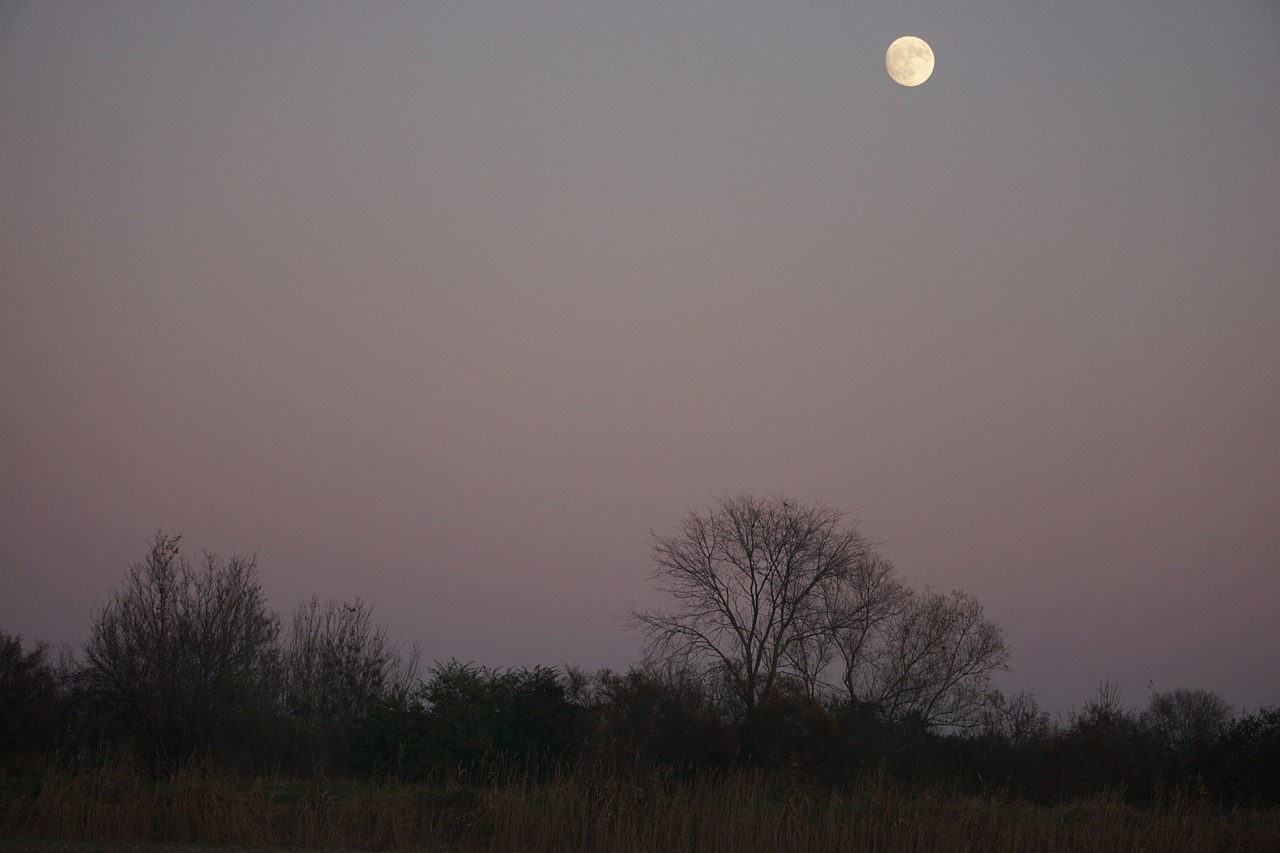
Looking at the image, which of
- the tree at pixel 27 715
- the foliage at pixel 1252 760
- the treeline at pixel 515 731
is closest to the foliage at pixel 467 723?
the treeline at pixel 515 731

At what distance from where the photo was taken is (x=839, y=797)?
16.9 metres

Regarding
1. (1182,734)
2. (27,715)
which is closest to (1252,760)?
(1182,734)

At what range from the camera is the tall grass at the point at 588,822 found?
1458 cm

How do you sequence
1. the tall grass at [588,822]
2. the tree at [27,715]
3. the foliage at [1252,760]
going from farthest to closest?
the tree at [27,715]
the foliage at [1252,760]
the tall grass at [588,822]

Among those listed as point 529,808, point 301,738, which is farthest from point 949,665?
point 529,808

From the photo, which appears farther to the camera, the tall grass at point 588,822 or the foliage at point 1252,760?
the foliage at point 1252,760

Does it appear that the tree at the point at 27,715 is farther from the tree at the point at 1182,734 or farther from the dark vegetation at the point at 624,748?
the tree at the point at 1182,734

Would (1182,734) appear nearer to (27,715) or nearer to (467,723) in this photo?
(467,723)

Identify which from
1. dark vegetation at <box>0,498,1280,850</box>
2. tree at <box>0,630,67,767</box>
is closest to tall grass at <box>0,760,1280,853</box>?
dark vegetation at <box>0,498,1280,850</box>

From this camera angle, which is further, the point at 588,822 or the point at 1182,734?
the point at 1182,734

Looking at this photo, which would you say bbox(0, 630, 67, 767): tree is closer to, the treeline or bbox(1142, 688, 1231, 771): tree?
the treeline

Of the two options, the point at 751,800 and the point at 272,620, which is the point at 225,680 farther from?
the point at 751,800

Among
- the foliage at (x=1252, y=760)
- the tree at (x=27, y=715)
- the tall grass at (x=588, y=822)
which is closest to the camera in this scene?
the tall grass at (x=588, y=822)

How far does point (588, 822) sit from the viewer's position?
15062mm
